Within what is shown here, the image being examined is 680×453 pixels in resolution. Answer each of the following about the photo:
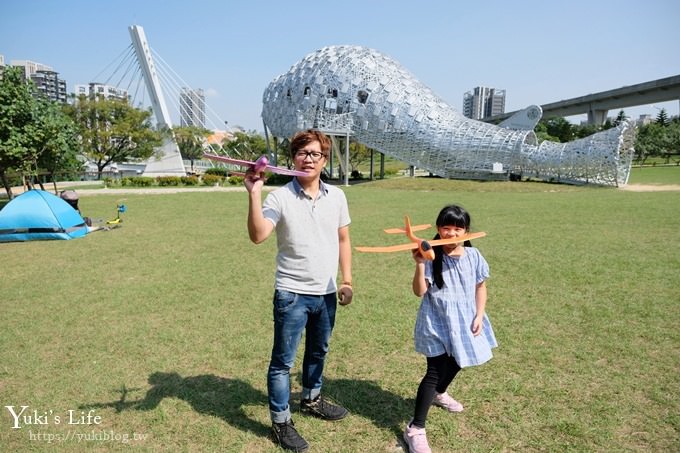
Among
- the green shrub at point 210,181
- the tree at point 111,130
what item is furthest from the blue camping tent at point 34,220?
the tree at point 111,130

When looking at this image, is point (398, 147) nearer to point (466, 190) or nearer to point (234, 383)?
point (466, 190)

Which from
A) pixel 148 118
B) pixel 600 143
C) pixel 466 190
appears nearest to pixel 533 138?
pixel 600 143

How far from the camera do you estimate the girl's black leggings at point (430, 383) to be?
8.57ft

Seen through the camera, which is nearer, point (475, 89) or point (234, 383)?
point (234, 383)

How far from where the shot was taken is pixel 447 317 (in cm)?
261

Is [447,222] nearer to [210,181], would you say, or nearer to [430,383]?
[430,383]

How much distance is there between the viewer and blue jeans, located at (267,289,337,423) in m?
2.54

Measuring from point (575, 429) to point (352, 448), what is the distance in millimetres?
1426

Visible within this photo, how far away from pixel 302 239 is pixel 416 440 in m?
1.36

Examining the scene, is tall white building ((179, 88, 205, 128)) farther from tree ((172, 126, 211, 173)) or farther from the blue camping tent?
the blue camping tent

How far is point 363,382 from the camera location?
346 centimetres

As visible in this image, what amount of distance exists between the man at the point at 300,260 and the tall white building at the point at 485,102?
119 meters

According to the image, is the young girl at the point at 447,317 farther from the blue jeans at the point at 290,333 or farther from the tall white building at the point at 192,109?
the tall white building at the point at 192,109

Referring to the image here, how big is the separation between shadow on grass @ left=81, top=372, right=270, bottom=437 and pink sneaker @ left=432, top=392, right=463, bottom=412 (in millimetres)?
1183
